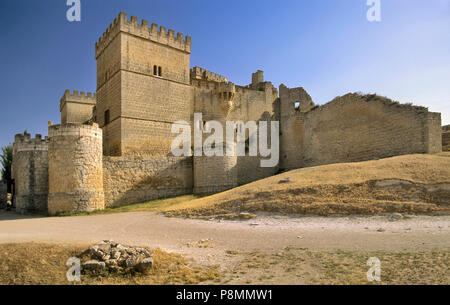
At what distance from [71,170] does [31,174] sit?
11.8ft

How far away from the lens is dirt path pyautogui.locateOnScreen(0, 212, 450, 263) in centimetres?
646

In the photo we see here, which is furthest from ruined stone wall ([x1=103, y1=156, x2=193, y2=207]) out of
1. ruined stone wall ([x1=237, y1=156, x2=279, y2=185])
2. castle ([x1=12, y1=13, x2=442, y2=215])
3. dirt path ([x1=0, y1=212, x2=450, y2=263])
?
dirt path ([x1=0, y1=212, x2=450, y2=263])

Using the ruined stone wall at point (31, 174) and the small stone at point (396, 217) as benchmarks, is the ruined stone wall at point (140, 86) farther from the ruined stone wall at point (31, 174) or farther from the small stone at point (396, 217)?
the small stone at point (396, 217)

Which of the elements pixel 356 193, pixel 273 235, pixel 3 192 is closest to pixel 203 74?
pixel 3 192

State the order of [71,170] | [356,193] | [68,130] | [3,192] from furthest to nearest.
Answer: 1. [3,192]
2. [68,130]
3. [71,170]
4. [356,193]

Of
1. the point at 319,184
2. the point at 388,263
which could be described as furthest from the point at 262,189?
the point at 388,263

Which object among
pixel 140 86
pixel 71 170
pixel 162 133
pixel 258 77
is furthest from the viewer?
pixel 258 77

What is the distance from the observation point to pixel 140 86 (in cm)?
2181

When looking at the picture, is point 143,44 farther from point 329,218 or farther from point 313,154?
point 329,218

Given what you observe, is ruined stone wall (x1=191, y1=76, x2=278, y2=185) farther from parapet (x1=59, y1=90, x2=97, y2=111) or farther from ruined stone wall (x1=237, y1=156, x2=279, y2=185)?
parapet (x1=59, y1=90, x2=97, y2=111)

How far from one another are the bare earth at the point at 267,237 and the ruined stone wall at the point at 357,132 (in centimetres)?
746

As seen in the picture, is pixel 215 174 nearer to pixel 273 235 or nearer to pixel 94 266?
pixel 273 235

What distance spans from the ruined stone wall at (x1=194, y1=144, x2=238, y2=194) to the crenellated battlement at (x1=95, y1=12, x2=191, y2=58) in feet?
33.8

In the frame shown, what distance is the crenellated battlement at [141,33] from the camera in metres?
21.3
